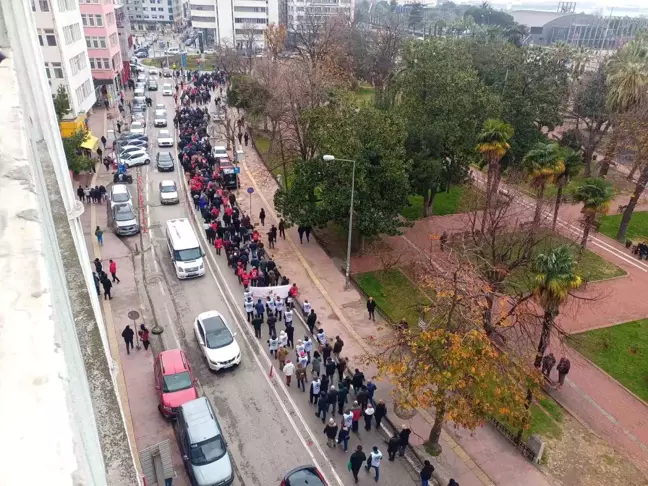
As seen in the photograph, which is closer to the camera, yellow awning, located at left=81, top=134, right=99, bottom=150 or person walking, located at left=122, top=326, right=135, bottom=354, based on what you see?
person walking, located at left=122, top=326, right=135, bottom=354

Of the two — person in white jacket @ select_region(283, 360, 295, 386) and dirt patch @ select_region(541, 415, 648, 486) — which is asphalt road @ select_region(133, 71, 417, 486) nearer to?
person in white jacket @ select_region(283, 360, 295, 386)

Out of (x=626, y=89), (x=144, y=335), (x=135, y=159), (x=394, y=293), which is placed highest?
(x=626, y=89)

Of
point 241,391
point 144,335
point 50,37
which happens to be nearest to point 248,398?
point 241,391

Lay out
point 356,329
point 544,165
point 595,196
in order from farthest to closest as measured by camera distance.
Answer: point 544,165 < point 595,196 < point 356,329

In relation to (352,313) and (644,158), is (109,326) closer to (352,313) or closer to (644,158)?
(352,313)

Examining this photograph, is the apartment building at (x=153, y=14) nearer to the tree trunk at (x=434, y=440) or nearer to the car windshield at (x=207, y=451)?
the car windshield at (x=207, y=451)

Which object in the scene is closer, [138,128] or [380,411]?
[380,411]

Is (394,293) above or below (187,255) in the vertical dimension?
below

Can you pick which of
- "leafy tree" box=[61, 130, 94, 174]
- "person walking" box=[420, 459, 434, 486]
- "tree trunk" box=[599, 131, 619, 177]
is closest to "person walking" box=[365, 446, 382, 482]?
"person walking" box=[420, 459, 434, 486]

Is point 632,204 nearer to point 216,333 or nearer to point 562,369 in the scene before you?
point 562,369
